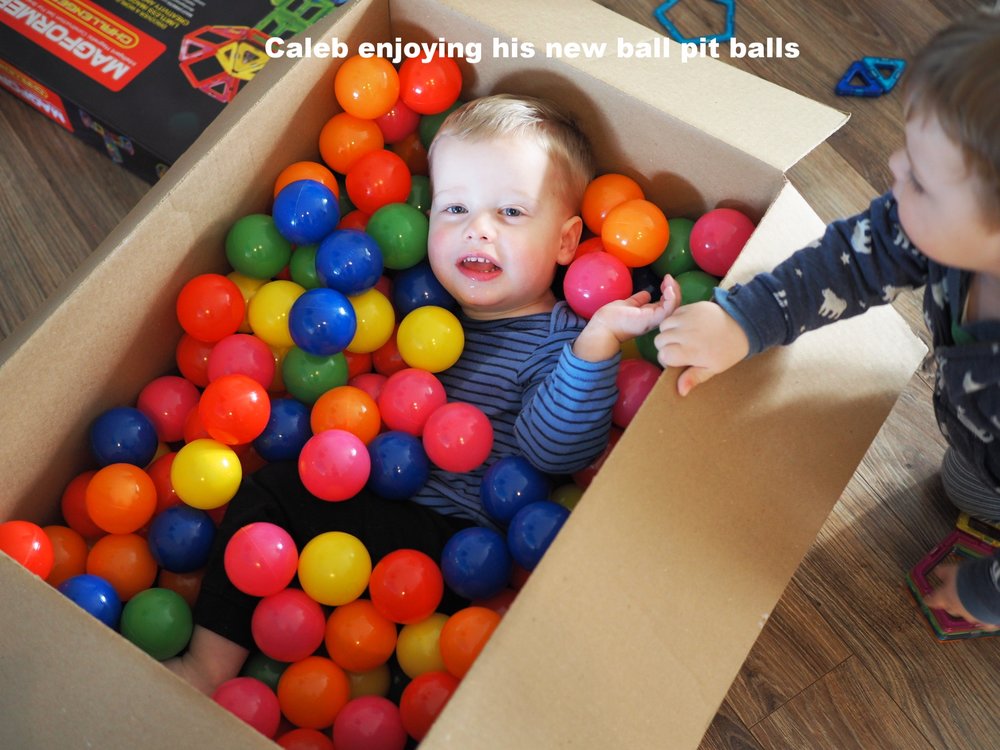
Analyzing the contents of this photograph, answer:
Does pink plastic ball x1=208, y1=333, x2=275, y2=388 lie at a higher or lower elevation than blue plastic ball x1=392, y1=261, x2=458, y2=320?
lower

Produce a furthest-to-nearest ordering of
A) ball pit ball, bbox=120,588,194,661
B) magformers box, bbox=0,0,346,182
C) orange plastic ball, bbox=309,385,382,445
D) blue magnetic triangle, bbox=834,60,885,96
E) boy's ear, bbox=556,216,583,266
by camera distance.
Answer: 1. blue magnetic triangle, bbox=834,60,885,96
2. magformers box, bbox=0,0,346,182
3. boy's ear, bbox=556,216,583,266
4. orange plastic ball, bbox=309,385,382,445
5. ball pit ball, bbox=120,588,194,661

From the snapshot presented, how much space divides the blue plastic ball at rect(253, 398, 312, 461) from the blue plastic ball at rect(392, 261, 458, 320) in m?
0.19

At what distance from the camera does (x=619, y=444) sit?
2.62 ft

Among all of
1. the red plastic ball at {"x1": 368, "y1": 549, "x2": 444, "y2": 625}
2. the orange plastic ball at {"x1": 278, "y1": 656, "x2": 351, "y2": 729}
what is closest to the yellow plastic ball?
the red plastic ball at {"x1": 368, "y1": 549, "x2": 444, "y2": 625}

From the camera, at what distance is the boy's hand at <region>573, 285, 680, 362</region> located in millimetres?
974

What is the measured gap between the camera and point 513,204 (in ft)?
3.63

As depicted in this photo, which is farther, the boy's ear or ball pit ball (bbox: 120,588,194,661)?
the boy's ear

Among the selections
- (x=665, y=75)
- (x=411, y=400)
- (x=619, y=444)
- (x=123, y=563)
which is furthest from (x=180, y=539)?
(x=665, y=75)

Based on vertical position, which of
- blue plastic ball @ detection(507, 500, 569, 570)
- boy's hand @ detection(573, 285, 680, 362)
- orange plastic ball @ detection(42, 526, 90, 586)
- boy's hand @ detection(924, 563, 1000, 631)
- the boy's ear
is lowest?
orange plastic ball @ detection(42, 526, 90, 586)

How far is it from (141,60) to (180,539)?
73 centimetres

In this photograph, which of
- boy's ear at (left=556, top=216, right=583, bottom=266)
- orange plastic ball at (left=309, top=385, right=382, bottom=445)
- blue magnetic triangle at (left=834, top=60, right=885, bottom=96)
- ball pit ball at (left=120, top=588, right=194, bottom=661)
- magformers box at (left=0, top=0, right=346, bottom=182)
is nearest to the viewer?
ball pit ball at (left=120, top=588, right=194, bottom=661)

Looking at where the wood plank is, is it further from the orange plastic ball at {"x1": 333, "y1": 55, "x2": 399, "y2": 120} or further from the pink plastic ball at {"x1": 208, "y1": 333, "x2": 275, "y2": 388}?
the orange plastic ball at {"x1": 333, "y1": 55, "x2": 399, "y2": 120}

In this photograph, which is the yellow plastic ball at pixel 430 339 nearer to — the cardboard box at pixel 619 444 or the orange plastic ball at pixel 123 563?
the cardboard box at pixel 619 444

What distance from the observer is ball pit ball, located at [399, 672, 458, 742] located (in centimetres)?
88
